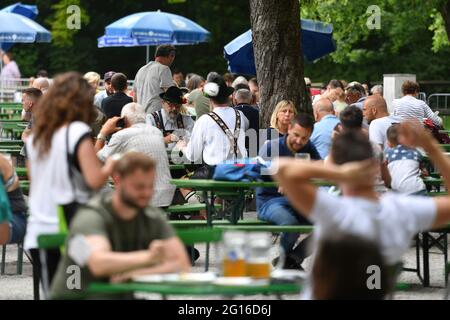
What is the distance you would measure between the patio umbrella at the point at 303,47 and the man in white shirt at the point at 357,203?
55.4 feet

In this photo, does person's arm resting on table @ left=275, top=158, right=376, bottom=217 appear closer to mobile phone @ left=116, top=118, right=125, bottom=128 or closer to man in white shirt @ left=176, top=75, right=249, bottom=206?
mobile phone @ left=116, top=118, right=125, bottom=128

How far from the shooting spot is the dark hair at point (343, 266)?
20.3 feet

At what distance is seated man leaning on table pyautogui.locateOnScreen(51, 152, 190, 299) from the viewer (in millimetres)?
7121

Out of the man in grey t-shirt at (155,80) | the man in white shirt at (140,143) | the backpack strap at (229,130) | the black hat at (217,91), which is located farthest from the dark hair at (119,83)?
the man in white shirt at (140,143)

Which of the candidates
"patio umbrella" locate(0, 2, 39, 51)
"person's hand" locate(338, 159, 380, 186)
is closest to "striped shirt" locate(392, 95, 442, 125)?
"person's hand" locate(338, 159, 380, 186)

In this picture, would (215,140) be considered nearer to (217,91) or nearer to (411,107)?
(217,91)

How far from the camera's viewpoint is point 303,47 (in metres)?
25.3

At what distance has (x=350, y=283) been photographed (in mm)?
6289

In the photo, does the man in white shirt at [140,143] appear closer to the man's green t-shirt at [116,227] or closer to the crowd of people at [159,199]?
the crowd of people at [159,199]

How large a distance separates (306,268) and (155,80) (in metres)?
6.04

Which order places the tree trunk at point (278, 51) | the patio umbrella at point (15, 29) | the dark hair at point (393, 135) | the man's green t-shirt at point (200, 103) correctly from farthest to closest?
the patio umbrella at point (15, 29)
the man's green t-shirt at point (200, 103)
the tree trunk at point (278, 51)
the dark hair at point (393, 135)

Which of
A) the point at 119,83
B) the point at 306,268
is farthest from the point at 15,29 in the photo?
the point at 306,268

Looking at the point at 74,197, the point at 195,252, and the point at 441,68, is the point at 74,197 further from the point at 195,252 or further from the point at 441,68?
the point at 441,68

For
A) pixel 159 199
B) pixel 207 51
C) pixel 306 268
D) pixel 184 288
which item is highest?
pixel 207 51
